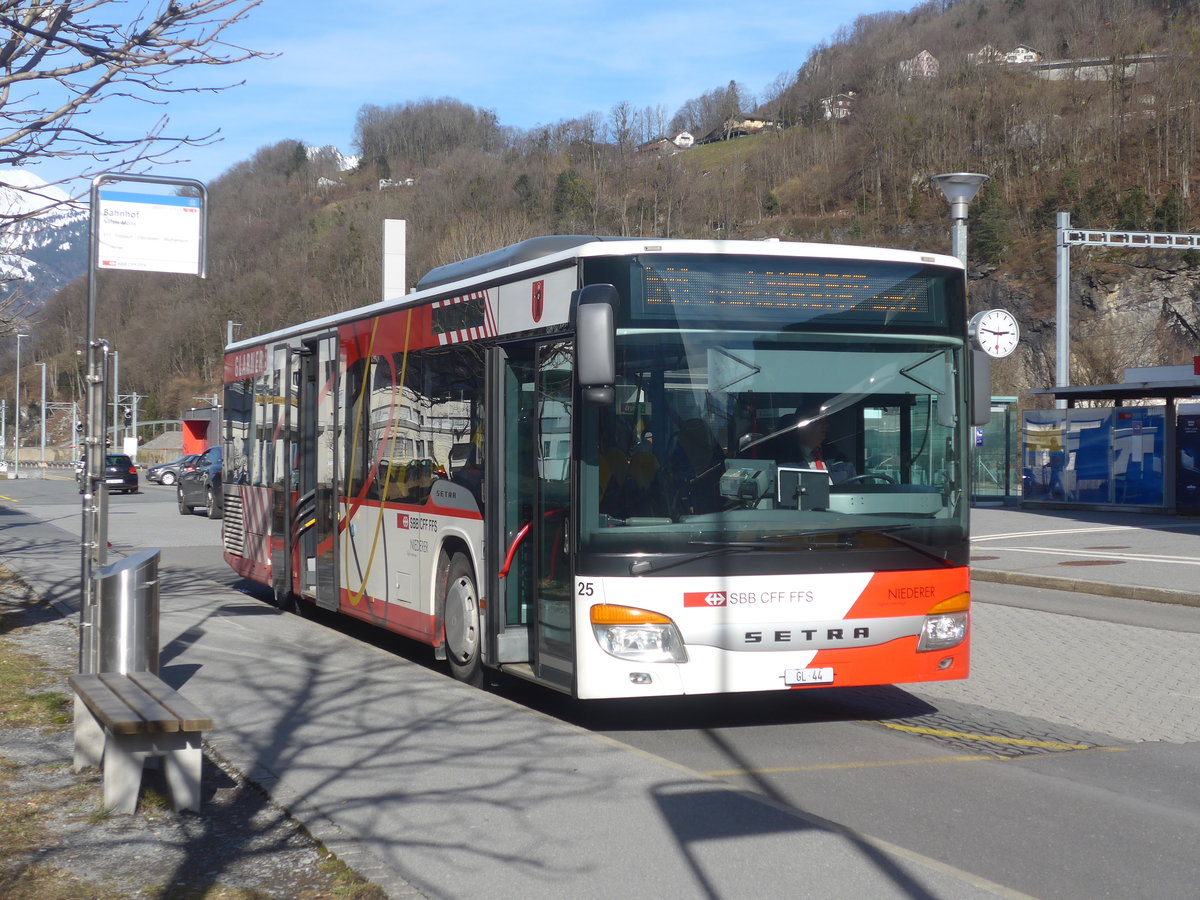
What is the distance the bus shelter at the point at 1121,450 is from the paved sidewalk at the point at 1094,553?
1.90 feet

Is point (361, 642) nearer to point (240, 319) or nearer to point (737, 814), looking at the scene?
point (737, 814)

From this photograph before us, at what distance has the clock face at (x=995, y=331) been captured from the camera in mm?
23844

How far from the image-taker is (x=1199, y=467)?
92.7 feet

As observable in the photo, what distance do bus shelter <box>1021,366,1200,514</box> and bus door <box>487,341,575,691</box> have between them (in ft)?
73.4

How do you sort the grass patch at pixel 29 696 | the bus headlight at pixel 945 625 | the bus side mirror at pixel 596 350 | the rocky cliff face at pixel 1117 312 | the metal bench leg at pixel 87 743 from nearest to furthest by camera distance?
the metal bench leg at pixel 87 743
the bus side mirror at pixel 596 350
the bus headlight at pixel 945 625
the grass patch at pixel 29 696
the rocky cliff face at pixel 1117 312

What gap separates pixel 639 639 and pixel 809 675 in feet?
3.27

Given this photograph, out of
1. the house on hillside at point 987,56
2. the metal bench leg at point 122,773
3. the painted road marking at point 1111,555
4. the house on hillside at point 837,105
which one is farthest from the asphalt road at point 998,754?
the house on hillside at point 837,105

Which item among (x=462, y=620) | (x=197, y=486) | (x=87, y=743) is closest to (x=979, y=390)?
(x=462, y=620)

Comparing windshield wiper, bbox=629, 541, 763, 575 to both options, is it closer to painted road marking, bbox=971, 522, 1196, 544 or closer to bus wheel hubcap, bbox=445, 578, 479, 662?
bus wheel hubcap, bbox=445, 578, 479, 662

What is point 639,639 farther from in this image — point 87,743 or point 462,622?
point 87,743

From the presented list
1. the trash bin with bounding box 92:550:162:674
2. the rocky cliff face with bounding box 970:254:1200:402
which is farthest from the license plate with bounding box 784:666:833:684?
the rocky cliff face with bounding box 970:254:1200:402

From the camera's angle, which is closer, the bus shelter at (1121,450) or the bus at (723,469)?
the bus at (723,469)

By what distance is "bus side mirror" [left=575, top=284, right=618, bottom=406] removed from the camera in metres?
6.64

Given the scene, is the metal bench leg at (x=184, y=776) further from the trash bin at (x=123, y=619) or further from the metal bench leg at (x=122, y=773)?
the trash bin at (x=123, y=619)
